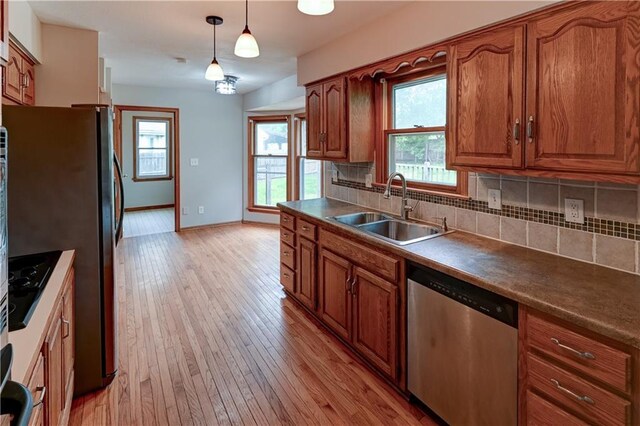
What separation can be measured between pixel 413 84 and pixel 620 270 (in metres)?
1.90

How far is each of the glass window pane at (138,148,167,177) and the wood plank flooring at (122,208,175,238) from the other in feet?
2.98

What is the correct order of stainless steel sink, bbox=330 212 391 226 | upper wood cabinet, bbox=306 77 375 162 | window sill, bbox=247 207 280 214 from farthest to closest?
1. window sill, bbox=247 207 280 214
2. upper wood cabinet, bbox=306 77 375 162
3. stainless steel sink, bbox=330 212 391 226

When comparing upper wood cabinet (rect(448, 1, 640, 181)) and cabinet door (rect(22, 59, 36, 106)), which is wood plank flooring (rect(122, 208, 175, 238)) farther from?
upper wood cabinet (rect(448, 1, 640, 181))

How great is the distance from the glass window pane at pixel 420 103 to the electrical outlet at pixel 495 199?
0.70m

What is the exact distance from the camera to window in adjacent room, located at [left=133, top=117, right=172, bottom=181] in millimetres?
8859

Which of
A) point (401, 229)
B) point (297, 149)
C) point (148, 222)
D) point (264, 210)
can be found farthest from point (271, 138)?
point (401, 229)

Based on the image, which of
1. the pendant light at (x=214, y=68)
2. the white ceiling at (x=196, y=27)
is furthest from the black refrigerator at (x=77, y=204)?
the white ceiling at (x=196, y=27)

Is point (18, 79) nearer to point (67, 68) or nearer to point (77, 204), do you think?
point (67, 68)

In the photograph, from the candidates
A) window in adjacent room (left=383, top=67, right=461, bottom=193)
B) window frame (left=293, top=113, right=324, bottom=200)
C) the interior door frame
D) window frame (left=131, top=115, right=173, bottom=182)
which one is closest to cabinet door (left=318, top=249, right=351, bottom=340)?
window in adjacent room (left=383, top=67, right=461, bottom=193)

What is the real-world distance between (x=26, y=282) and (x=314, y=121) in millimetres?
2676

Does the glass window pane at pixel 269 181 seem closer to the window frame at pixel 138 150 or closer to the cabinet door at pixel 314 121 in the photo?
the cabinet door at pixel 314 121

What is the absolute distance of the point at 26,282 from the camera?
1705mm

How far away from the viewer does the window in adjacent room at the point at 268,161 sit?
22.2 feet

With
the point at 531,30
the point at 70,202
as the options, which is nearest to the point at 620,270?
the point at 531,30
